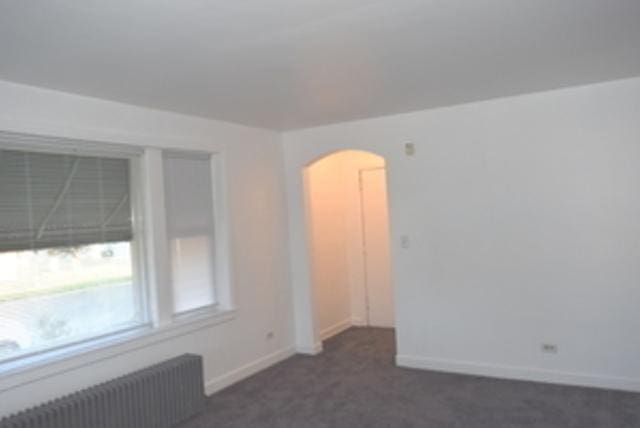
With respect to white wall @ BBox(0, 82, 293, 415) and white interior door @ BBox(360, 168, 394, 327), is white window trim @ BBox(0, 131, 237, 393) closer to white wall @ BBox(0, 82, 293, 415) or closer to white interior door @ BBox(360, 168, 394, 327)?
white wall @ BBox(0, 82, 293, 415)

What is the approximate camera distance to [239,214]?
4.66 m

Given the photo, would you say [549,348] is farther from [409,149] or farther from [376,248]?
[376,248]

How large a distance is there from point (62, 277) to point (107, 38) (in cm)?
180

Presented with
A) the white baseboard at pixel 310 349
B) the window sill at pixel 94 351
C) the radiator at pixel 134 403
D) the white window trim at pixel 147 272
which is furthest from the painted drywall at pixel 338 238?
the radiator at pixel 134 403

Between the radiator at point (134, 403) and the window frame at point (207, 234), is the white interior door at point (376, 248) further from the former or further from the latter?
the radiator at point (134, 403)

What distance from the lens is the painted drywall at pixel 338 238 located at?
19.0 feet

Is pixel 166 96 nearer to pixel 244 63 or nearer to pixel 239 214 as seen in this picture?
pixel 244 63

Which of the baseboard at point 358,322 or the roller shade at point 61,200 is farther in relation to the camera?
the baseboard at point 358,322

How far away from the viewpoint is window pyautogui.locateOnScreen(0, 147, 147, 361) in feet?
10.00

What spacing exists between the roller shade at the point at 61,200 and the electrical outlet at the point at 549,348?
11.8 feet

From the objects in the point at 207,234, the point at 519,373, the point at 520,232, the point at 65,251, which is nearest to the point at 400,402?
the point at 519,373

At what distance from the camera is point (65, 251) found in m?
3.35

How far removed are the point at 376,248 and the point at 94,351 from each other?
12.5ft

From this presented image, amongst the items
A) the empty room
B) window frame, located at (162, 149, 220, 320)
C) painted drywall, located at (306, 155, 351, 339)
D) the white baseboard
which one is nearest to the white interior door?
painted drywall, located at (306, 155, 351, 339)
